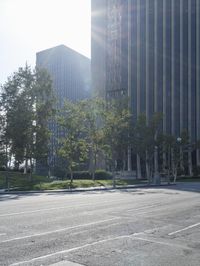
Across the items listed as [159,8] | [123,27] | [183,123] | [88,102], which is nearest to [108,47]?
[123,27]

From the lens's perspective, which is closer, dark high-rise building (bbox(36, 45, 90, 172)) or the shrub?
the shrub

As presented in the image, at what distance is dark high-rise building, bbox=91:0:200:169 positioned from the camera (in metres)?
95.0

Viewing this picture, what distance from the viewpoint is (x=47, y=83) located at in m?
43.3

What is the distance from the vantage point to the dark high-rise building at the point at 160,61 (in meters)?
95.0

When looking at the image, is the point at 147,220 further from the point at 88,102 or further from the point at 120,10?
the point at 120,10

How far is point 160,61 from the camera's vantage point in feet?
319

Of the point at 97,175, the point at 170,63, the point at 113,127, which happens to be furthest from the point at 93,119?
the point at 170,63

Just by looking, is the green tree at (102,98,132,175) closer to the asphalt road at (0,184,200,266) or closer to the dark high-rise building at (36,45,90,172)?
the asphalt road at (0,184,200,266)

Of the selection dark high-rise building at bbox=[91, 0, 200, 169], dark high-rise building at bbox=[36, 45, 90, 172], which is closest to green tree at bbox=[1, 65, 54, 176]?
dark high-rise building at bbox=[36, 45, 90, 172]

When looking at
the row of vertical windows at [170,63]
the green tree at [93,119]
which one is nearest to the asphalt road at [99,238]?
the green tree at [93,119]

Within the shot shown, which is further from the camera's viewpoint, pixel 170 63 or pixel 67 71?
pixel 67 71

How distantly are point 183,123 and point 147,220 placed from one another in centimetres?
8438

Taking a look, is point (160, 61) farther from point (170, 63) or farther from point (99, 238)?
point (99, 238)

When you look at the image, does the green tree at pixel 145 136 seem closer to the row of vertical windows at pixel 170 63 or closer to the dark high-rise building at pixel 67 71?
the dark high-rise building at pixel 67 71
